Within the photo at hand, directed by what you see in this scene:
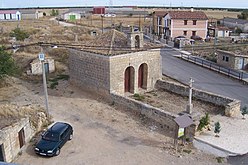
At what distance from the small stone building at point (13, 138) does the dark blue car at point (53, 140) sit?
957 millimetres

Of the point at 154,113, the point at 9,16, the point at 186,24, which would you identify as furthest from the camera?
the point at 9,16

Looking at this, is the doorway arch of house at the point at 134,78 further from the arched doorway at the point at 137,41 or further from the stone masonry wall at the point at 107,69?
the arched doorway at the point at 137,41

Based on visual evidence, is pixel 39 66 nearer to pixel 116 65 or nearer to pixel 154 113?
pixel 116 65

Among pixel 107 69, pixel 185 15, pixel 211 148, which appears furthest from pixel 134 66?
pixel 185 15

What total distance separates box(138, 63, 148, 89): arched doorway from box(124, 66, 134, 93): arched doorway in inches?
57.7

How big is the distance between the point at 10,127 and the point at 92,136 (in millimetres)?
4718

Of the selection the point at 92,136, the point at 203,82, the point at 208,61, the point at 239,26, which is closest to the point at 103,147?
the point at 92,136

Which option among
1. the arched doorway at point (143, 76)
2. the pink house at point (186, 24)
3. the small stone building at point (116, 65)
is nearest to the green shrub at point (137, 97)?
the small stone building at point (116, 65)

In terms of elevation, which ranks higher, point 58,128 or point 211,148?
point 58,128

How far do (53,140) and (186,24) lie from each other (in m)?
45.0

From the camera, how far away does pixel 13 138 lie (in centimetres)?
1405

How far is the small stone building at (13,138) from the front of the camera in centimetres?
1320

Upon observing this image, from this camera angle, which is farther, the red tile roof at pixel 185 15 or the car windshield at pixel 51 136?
the red tile roof at pixel 185 15

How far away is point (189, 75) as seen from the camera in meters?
31.2
